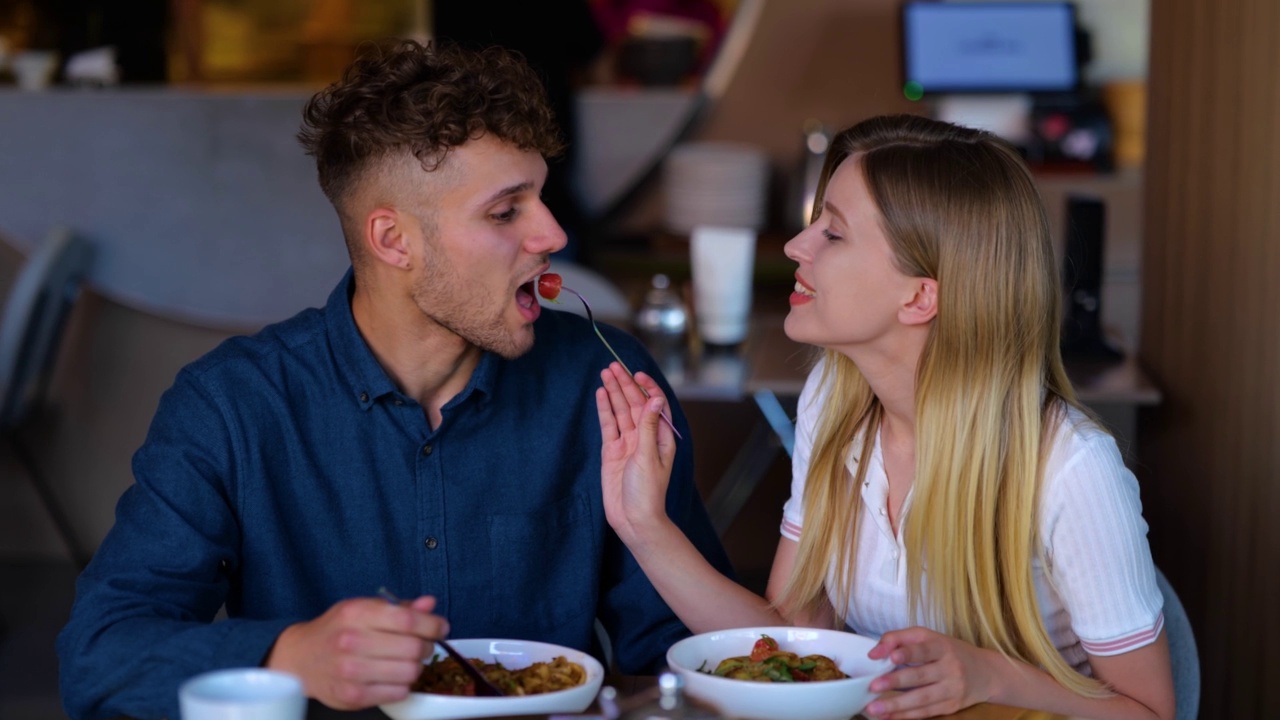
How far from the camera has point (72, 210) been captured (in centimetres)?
372

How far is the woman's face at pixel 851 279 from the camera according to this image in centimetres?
157

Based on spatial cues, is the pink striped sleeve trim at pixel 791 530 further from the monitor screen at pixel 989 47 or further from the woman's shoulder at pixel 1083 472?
the monitor screen at pixel 989 47

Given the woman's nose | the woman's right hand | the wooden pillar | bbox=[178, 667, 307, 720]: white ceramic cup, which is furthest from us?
the wooden pillar

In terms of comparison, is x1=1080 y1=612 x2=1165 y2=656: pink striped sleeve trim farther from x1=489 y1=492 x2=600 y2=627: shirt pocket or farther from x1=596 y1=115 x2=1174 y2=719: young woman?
x1=489 y1=492 x2=600 y2=627: shirt pocket

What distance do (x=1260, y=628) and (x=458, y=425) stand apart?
1303 mm

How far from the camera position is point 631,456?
1.52m

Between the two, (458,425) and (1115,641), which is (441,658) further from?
(1115,641)

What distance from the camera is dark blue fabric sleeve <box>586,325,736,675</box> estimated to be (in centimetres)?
166

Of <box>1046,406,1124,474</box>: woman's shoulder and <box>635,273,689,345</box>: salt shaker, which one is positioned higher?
<box>1046,406,1124,474</box>: woman's shoulder

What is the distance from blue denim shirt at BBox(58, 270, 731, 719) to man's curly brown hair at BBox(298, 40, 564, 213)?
0.55 feet

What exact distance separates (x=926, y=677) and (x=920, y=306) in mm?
479

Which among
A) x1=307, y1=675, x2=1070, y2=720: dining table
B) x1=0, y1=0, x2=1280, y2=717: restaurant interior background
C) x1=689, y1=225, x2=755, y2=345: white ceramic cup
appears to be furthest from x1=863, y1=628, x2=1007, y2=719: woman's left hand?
x1=0, y1=0, x2=1280, y2=717: restaurant interior background

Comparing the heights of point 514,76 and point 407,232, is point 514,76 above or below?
above

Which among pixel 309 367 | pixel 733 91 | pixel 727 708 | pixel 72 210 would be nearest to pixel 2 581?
pixel 72 210
